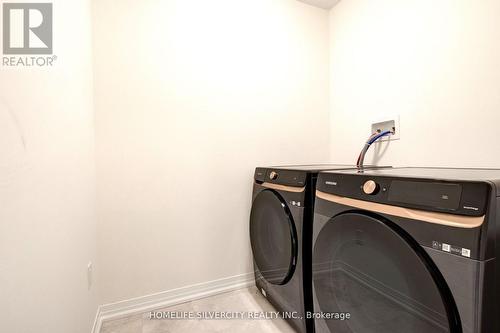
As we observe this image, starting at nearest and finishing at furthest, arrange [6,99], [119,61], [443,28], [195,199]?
[6,99]
[443,28]
[119,61]
[195,199]

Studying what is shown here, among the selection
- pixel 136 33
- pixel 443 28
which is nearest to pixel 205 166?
pixel 136 33

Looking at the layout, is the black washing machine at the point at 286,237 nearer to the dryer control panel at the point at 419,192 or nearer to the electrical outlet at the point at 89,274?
the dryer control panel at the point at 419,192

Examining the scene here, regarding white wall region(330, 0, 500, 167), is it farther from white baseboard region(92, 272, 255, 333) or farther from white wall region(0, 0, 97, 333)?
white wall region(0, 0, 97, 333)

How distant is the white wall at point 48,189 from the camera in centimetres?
53

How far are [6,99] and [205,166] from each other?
1.06 metres

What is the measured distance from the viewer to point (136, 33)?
1362 mm

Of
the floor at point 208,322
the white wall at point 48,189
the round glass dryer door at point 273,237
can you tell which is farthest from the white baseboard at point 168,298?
the round glass dryer door at point 273,237

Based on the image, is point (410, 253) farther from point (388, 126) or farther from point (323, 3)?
point (323, 3)

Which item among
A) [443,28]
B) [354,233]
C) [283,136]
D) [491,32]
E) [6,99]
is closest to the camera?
[6,99]

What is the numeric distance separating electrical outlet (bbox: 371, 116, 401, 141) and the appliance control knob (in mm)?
835

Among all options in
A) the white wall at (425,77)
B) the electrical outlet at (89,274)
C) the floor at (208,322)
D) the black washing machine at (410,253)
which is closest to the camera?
the black washing machine at (410,253)

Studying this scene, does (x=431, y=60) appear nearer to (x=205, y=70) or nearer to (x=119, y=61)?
(x=205, y=70)

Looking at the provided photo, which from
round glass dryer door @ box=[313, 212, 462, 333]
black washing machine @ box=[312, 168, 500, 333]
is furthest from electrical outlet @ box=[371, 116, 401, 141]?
round glass dryer door @ box=[313, 212, 462, 333]

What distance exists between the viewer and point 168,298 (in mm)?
1465
